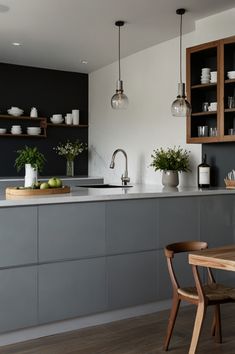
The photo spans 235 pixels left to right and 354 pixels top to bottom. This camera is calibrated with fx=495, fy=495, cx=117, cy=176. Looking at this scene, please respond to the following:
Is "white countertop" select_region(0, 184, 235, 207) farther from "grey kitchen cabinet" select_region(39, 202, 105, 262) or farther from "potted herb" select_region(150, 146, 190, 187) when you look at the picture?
"potted herb" select_region(150, 146, 190, 187)

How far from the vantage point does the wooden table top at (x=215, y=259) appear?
237 centimetres

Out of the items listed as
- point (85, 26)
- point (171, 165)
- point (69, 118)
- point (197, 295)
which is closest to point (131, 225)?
point (197, 295)

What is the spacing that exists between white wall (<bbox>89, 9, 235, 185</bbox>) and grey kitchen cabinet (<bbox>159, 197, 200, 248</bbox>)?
1.08 meters

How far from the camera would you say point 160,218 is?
387 cm

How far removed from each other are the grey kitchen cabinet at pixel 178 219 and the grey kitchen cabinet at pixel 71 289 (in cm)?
62

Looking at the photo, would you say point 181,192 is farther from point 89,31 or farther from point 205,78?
point 89,31

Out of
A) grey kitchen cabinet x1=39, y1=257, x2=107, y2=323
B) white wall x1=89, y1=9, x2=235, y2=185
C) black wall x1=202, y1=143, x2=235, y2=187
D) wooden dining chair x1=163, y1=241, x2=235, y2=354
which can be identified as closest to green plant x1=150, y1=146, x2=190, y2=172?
white wall x1=89, y1=9, x2=235, y2=185

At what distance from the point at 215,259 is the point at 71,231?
1.27 m

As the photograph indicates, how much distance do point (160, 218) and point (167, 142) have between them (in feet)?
5.64

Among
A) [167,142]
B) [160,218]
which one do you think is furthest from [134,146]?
[160,218]

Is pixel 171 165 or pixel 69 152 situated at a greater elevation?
pixel 69 152

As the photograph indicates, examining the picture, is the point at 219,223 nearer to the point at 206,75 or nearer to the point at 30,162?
the point at 206,75

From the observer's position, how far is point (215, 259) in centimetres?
241

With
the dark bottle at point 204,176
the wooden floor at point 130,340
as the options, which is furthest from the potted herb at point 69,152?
the wooden floor at point 130,340
